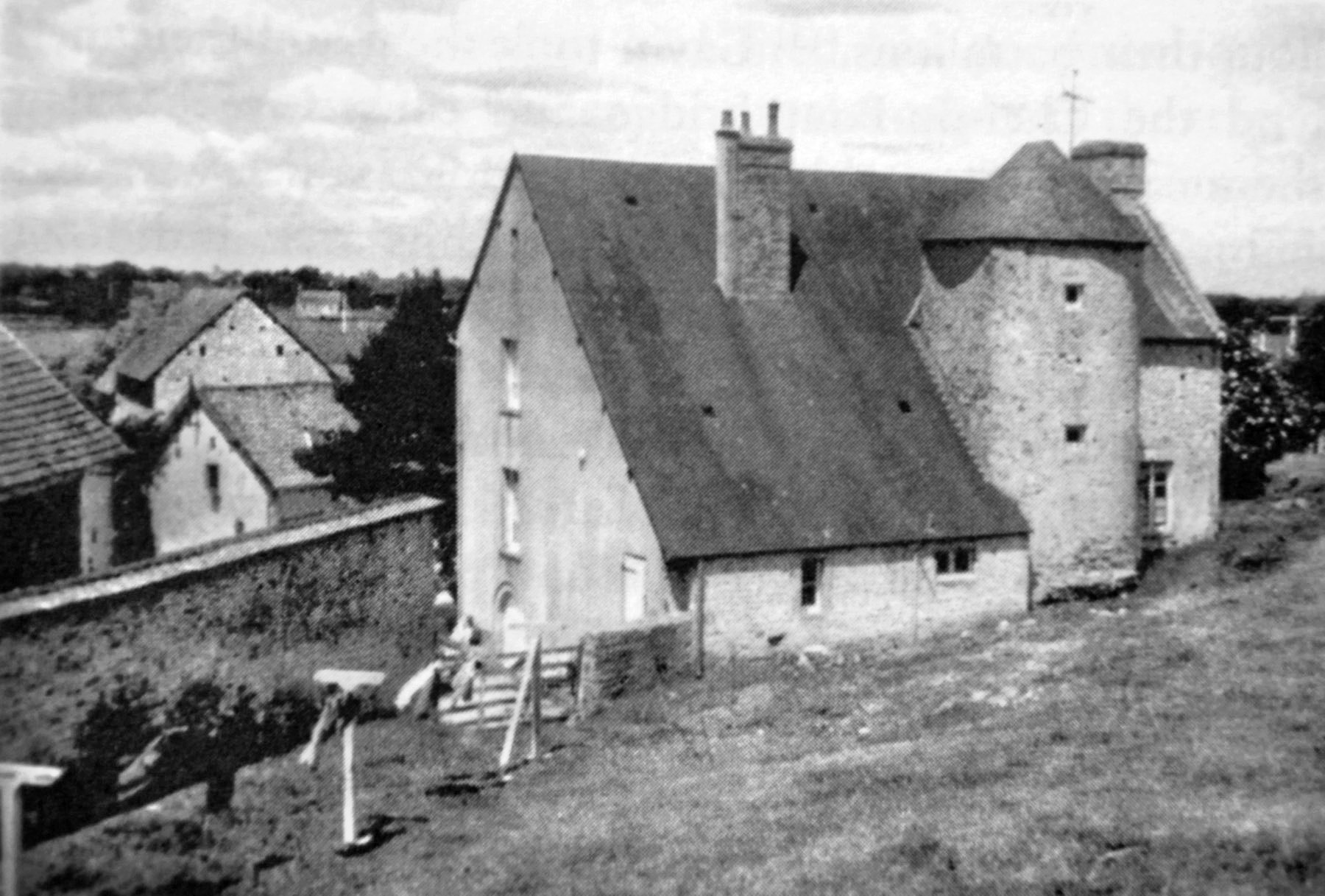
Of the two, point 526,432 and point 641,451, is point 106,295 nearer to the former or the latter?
point 526,432

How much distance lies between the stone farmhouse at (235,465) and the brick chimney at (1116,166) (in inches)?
942

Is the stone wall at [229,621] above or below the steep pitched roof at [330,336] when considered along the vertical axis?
below

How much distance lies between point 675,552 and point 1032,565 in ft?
26.3

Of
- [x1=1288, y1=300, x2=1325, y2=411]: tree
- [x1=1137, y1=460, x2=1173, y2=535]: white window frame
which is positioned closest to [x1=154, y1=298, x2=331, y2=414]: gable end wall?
[x1=1137, y1=460, x2=1173, y2=535]: white window frame

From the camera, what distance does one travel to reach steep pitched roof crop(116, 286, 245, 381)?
57594 millimetres

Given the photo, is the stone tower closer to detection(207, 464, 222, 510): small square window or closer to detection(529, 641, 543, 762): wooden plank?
detection(529, 641, 543, 762): wooden plank

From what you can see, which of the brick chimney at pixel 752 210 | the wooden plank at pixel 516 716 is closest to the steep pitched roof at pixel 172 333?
the brick chimney at pixel 752 210

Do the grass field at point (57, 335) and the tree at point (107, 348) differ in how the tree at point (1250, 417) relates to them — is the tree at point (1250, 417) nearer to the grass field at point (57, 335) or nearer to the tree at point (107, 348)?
the tree at point (107, 348)

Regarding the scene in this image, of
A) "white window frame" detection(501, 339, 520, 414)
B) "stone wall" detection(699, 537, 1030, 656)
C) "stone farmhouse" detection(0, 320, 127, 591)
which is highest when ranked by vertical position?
"white window frame" detection(501, 339, 520, 414)

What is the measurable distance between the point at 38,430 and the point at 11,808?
7293 millimetres

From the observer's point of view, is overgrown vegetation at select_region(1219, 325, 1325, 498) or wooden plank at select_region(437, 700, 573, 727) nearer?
wooden plank at select_region(437, 700, 573, 727)

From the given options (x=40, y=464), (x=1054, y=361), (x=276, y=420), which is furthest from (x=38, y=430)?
(x=276, y=420)

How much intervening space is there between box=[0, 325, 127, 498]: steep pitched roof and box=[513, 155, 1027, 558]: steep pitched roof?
989cm

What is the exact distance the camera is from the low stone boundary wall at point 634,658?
23.3 metres
